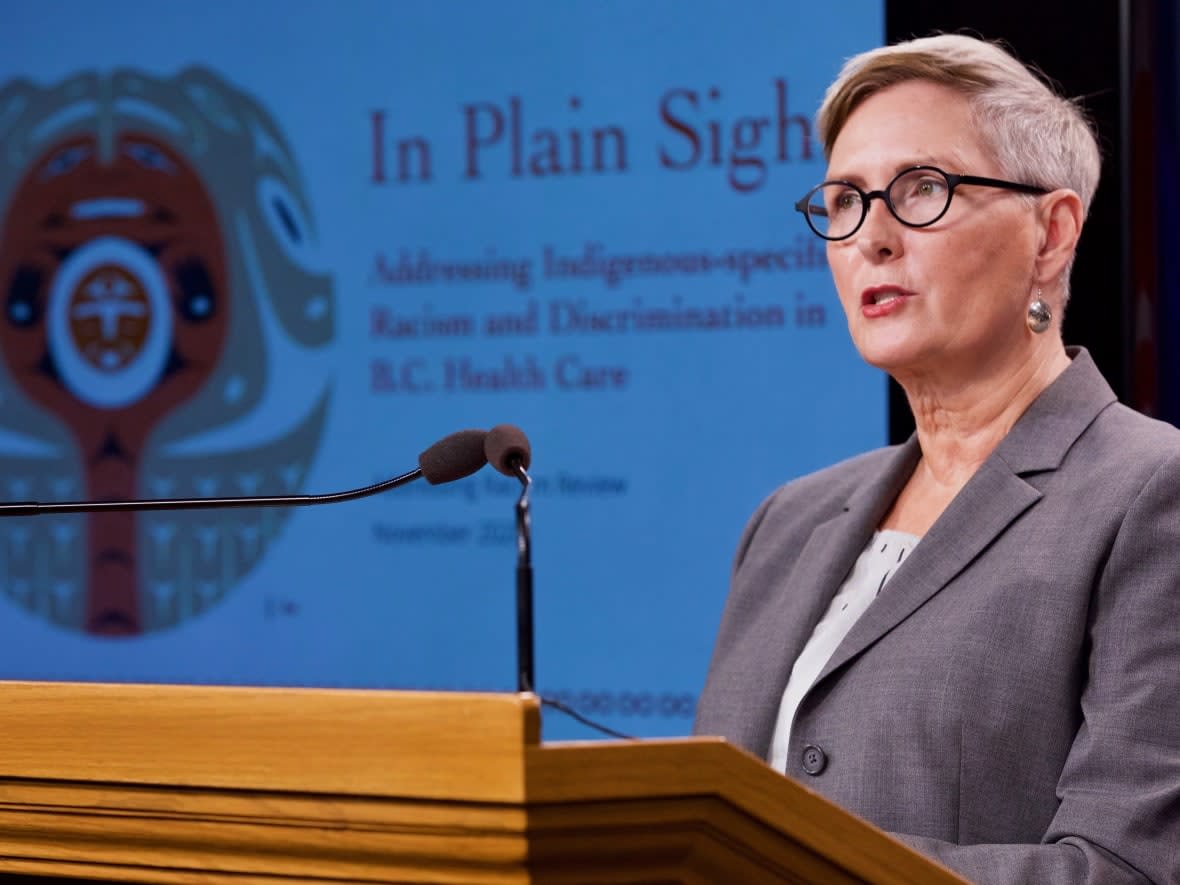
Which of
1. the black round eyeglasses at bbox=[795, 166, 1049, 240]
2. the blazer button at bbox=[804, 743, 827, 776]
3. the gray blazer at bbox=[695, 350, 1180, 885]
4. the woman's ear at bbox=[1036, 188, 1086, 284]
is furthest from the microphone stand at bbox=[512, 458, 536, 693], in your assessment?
the woman's ear at bbox=[1036, 188, 1086, 284]

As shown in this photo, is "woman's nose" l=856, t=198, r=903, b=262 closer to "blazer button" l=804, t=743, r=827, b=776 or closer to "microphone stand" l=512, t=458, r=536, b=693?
"blazer button" l=804, t=743, r=827, b=776

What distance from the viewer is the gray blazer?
1681 mm

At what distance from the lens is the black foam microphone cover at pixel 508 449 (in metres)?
1.38

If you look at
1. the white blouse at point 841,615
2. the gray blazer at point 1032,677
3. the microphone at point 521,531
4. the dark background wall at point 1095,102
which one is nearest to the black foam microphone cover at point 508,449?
the microphone at point 521,531

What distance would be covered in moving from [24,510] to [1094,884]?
115 cm

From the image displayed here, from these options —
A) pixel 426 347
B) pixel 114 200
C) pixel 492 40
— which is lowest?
pixel 426 347

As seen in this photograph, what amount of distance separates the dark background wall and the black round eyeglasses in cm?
101

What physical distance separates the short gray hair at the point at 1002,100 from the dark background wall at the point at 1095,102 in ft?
3.12

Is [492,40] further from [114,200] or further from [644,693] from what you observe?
[644,693]

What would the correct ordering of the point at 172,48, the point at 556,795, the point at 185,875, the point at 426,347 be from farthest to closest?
the point at 172,48
the point at 426,347
the point at 185,875
the point at 556,795

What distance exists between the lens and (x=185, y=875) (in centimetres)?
108

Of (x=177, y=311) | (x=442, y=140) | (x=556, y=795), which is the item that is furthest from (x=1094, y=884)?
(x=177, y=311)

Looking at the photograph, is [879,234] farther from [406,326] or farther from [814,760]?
[406,326]

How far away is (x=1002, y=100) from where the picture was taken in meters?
2.12
